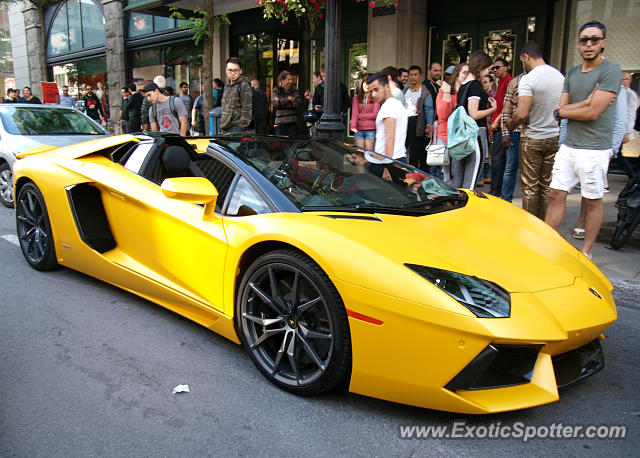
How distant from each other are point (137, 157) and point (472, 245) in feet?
7.73

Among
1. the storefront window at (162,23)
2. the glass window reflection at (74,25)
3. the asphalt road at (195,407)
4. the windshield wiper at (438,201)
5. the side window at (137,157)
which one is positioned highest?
the glass window reflection at (74,25)

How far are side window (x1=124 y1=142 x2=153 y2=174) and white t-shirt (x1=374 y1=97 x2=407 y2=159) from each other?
3059mm

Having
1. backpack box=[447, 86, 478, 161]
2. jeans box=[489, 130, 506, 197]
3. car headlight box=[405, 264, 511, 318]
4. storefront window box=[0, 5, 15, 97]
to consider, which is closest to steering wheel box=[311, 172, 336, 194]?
car headlight box=[405, 264, 511, 318]

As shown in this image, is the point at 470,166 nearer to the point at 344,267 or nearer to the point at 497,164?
the point at 497,164

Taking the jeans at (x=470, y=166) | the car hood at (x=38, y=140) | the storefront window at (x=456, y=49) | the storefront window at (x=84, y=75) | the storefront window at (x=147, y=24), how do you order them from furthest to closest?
1. the storefront window at (x=84, y=75)
2. the storefront window at (x=147, y=24)
3. the storefront window at (x=456, y=49)
4. the car hood at (x=38, y=140)
5. the jeans at (x=470, y=166)

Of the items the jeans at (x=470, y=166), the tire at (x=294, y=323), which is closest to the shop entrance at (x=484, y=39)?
the jeans at (x=470, y=166)

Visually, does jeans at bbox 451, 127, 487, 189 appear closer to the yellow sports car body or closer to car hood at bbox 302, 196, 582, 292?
the yellow sports car body

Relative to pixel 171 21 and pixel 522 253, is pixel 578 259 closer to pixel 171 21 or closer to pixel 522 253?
pixel 522 253

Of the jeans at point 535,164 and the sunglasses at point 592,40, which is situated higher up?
the sunglasses at point 592,40

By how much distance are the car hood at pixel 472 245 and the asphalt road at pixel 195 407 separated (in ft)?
1.98

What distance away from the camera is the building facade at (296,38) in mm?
9234

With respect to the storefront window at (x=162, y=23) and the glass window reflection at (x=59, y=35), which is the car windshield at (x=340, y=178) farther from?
the glass window reflection at (x=59, y=35)

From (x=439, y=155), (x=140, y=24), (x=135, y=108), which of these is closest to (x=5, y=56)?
(x=140, y=24)

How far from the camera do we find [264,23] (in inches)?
544
